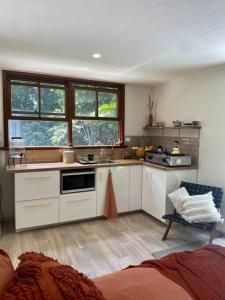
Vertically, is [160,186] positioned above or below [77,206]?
above

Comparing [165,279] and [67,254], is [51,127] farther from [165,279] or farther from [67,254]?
[165,279]

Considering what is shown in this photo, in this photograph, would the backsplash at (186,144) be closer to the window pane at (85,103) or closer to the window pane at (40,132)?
the window pane at (85,103)

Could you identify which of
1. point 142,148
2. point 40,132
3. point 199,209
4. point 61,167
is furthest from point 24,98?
point 199,209

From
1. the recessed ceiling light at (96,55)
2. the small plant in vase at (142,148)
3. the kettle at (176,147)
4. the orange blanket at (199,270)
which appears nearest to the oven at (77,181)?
the small plant in vase at (142,148)

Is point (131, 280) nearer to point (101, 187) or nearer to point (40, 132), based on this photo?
point (101, 187)

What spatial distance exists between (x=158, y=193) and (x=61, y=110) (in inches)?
81.8

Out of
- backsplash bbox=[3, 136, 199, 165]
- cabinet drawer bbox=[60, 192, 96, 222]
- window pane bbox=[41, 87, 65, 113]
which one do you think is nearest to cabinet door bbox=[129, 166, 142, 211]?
backsplash bbox=[3, 136, 199, 165]

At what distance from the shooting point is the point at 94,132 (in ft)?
13.7

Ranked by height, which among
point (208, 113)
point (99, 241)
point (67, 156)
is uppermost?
point (208, 113)

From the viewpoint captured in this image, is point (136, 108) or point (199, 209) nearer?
point (199, 209)

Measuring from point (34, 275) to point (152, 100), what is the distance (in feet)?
13.3

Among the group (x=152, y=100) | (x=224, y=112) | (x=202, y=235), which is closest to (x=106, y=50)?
(x=224, y=112)

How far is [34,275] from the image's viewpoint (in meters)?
0.91

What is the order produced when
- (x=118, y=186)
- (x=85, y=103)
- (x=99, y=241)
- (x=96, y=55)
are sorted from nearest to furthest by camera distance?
(x=96, y=55), (x=99, y=241), (x=118, y=186), (x=85, y=103)
